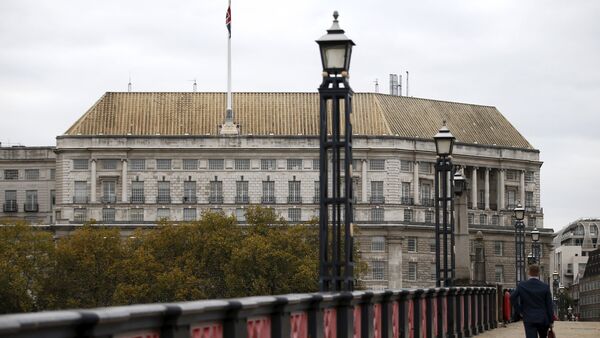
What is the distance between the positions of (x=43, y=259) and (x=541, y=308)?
152645 mm

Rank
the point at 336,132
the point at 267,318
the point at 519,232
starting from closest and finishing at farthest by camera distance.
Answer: the point at 267,318
the point at 336,132
the point at 519,232

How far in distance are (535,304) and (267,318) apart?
12.0 metres

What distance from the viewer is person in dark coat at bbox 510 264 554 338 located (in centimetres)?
3409

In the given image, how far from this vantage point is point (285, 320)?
79.3 feet

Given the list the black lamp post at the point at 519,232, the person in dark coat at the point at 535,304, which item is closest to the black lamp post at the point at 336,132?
the person in dark coat at the point at 535,304

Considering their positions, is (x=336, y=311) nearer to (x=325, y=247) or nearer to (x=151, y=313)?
(x=325, y=247)

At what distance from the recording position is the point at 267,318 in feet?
76.2

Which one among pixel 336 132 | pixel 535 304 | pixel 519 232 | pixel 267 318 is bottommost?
pixel 535 304

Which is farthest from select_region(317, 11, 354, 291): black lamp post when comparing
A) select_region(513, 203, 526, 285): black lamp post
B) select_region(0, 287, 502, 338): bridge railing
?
select_region(513, 203, 526, 285): black lamp post

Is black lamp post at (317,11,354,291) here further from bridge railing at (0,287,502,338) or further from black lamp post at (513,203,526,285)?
black lamp post at (513,203,526,285)

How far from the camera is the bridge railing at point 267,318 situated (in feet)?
51.9

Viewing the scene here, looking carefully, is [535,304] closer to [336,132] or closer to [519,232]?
[336,132]

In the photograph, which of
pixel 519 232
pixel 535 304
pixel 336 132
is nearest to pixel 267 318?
pixel 336 132

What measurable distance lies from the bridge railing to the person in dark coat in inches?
103
